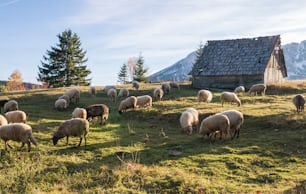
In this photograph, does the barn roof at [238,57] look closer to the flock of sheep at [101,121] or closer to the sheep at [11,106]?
the flock of sheep at [101,121]

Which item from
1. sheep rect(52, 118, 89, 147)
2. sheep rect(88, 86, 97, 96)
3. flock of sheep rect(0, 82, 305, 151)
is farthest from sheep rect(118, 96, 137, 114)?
sheep rect(88, 86, 97, 96)

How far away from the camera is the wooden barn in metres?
40.4

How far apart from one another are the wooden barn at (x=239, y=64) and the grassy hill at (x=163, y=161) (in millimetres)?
20284

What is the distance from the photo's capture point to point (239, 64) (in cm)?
4138

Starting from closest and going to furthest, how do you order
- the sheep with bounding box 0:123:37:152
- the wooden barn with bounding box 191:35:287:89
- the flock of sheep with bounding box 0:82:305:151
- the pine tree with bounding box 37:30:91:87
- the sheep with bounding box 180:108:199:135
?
the sheep with bounding box 0:123:37:152
the flock of sheep with bounding box 0:82:305:151
the sheep with bounding box 180:108:199:135
the wooden barn with bounding box 191:35:287:89
the pine tree with bounding box 37:30:91:87

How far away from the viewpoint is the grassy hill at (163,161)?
36.2 feet

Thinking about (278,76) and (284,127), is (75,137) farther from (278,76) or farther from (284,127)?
(278,76)

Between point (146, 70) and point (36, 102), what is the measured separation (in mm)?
45893

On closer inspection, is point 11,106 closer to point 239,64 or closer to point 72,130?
point 72,130

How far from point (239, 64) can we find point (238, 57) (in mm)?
1303

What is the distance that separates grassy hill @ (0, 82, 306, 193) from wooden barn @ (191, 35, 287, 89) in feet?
66.5

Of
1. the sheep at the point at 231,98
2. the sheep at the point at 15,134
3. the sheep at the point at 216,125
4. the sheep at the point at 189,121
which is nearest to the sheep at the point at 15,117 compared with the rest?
the sheep at the point at 15,134

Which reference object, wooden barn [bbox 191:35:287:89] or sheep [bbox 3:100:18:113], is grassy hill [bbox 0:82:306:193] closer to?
sheep [bbox 3:100:18:113]

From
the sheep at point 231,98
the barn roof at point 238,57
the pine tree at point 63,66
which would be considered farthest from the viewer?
the pine tree at point 63,66
